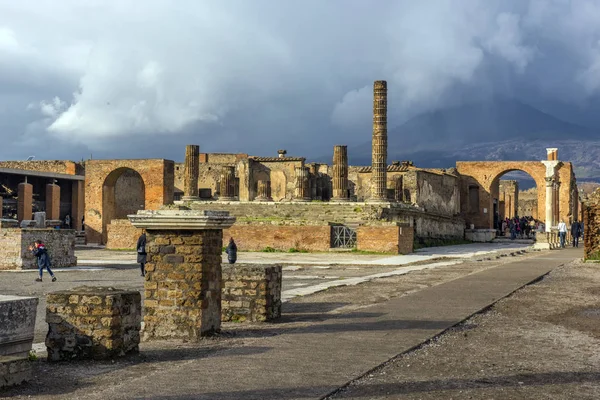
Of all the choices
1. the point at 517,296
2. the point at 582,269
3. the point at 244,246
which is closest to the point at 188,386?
the point at 517,296

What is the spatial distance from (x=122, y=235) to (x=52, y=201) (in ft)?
29.1

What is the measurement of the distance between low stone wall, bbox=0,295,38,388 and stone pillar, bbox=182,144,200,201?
3667cm

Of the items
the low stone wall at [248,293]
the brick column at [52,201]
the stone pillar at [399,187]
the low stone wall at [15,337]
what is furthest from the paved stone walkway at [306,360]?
the brick column at [52,201]

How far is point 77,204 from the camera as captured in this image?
47906 mm

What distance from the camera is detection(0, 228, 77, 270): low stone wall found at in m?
22.0

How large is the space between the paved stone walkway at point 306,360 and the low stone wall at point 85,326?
695mm

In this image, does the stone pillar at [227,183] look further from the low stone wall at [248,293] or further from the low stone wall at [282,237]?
the low stone wall at [248,293]

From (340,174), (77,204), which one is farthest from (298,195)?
(77,204)

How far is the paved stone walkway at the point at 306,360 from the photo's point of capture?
5.44m

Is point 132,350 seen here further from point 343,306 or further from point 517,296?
point 517,296

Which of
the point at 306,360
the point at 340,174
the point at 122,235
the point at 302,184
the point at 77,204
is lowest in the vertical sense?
the point at 306,360

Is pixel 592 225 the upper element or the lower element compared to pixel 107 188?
lower

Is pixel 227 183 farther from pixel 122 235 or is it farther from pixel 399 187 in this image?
pixel 399 187

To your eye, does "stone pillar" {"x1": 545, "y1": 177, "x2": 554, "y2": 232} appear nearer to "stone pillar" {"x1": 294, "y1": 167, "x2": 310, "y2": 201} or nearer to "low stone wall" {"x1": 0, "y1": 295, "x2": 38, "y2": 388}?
"stone pillar" {"x1": 294, "y1": 167, "x2": 310, "y2": 201}
